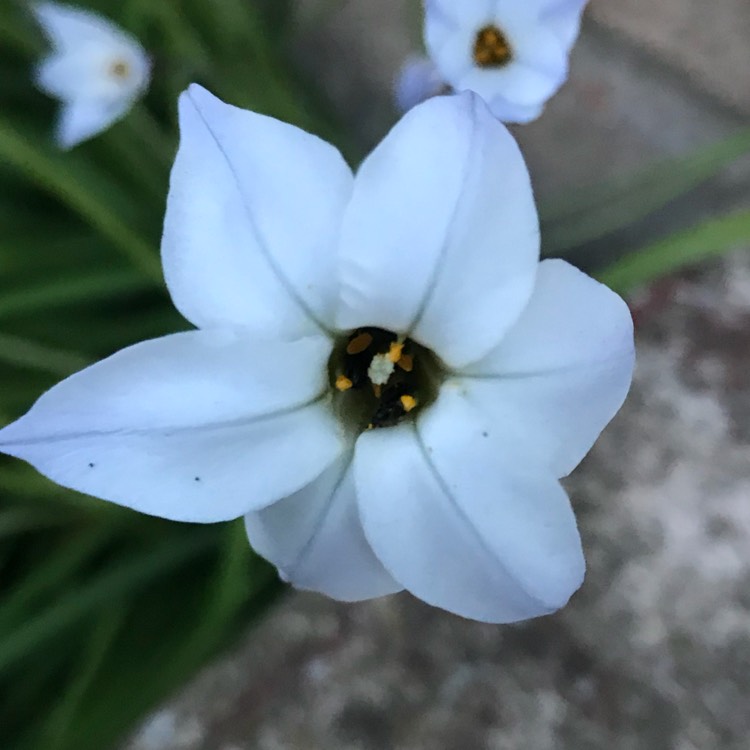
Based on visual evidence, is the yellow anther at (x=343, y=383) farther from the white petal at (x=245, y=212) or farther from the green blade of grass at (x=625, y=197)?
the green blade of grass at (x=625, y=197)

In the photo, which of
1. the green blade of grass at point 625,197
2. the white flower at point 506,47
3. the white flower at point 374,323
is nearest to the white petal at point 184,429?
the white flower at point 374,323

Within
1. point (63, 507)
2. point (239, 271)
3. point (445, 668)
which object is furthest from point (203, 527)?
point (239, 271)

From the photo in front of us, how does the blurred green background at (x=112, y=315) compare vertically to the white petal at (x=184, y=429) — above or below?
below

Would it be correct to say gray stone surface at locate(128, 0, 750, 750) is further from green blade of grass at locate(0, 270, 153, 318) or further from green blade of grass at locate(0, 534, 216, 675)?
green blade of grass at locate(0, 270, 153, 318)

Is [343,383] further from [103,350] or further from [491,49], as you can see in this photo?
[103,350]

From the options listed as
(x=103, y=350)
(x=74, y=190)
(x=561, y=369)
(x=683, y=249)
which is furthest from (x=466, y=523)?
(x=103, y=350)

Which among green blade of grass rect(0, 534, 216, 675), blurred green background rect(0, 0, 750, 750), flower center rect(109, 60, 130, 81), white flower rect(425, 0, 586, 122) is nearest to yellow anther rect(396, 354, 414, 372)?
white flower rect(425, 0, 586, 122)

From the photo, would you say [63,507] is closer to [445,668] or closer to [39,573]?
[39,573]
